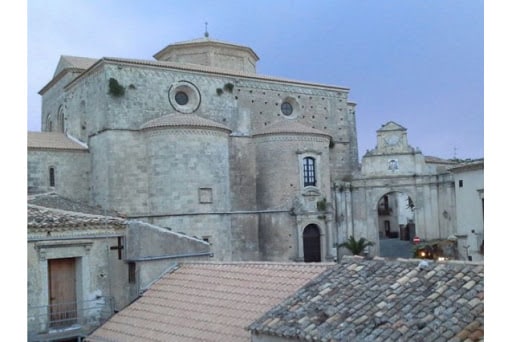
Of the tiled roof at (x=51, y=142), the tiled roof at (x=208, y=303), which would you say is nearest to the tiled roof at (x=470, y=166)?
the tiled roof at (x=208, y=303)

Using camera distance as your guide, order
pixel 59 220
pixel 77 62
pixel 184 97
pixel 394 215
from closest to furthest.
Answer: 1. pixel 59 220
2. pixel 184 97
3. pixel 77 62
4. pixel 394 215

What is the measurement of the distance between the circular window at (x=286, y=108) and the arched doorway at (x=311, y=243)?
197 inches

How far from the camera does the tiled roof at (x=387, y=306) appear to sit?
4016 millimetres

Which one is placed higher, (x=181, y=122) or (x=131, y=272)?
(x=181, y=122)

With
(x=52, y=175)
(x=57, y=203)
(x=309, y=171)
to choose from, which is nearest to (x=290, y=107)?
(x=309, y=171)

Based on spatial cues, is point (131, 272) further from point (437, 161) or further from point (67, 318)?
point (437, 161)

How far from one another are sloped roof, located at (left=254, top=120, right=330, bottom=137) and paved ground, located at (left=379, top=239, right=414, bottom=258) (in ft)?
21.8

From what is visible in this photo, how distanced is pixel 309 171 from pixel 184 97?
572 cm

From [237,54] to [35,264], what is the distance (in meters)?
18.2

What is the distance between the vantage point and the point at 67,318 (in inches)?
305
